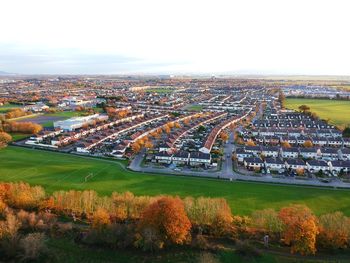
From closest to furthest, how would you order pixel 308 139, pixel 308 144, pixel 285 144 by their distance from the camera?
pixel 285 144 → pixel 308 144 → pixel 308 139

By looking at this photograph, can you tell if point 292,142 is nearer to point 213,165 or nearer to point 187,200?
point 213,165

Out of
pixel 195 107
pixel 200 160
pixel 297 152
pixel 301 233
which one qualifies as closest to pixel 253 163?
pixel 200 160

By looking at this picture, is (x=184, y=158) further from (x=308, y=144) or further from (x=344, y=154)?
(x=344, y=154)

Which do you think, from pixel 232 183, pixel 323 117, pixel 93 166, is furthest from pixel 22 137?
pixel 323 117

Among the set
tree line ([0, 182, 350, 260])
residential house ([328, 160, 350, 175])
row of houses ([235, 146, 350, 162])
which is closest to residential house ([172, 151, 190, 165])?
row of houses ([235, 146, 350, 162])

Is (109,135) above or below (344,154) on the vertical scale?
above

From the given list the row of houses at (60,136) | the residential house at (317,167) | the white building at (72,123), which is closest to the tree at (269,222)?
the residential house at (317,167)
